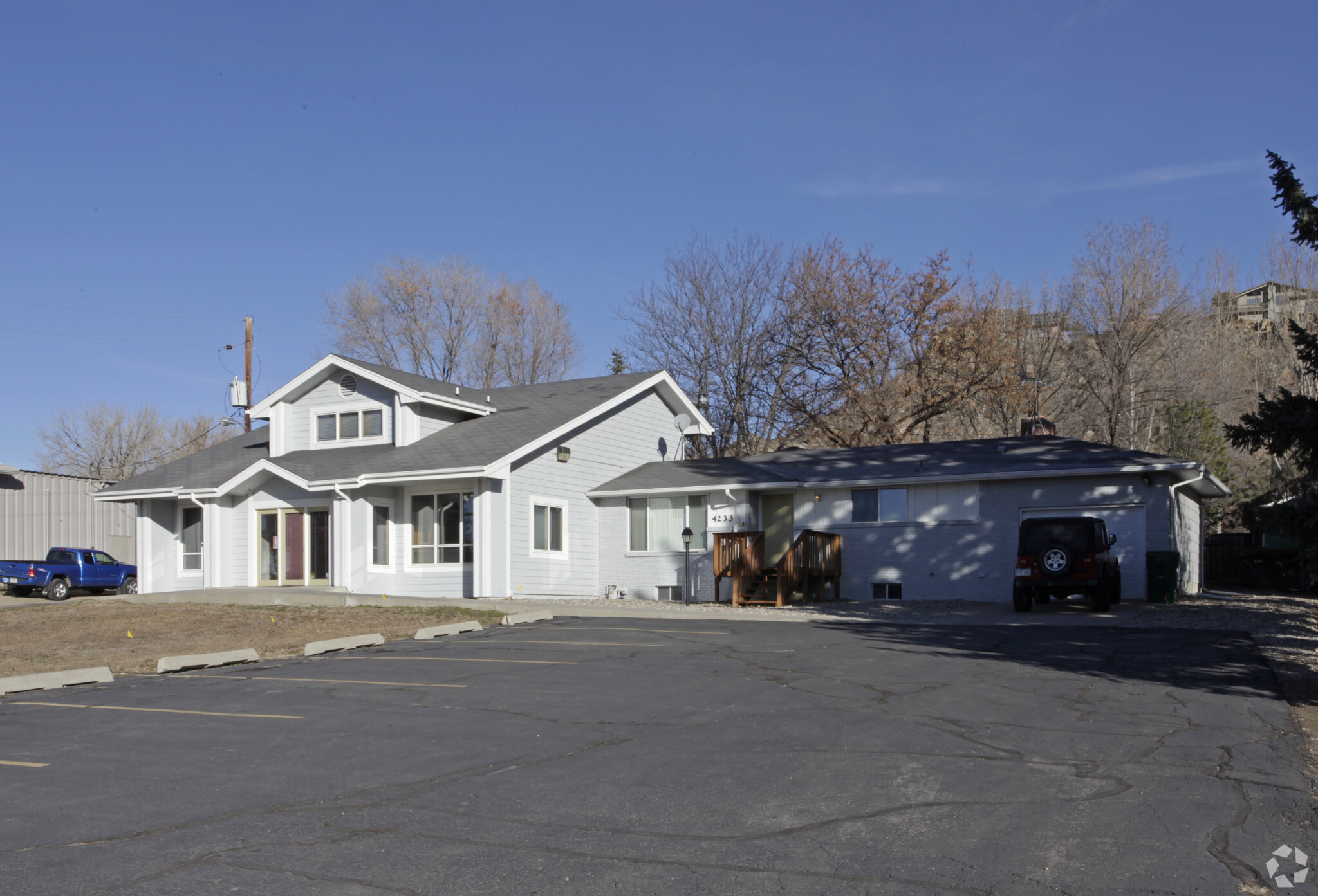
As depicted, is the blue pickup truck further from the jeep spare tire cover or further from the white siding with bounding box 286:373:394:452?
the jeep spare tire cover

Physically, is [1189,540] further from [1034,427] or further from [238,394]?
[238,394]

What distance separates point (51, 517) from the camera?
131 ft

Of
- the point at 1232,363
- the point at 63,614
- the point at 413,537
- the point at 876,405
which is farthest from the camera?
the point at 1232,363

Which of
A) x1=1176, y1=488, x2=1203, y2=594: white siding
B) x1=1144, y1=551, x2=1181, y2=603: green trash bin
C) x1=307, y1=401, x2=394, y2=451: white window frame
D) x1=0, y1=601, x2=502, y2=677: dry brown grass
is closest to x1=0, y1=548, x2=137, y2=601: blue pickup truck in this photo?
x1=307, y1=401, x2=394, y2=451: white window frame

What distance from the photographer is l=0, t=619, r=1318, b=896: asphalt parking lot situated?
5289 millimetres

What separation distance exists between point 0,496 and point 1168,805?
4195 centimetres

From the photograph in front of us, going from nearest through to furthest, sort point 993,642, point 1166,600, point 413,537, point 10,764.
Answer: point 10,764, point 993,642, point 1166,600, point 413,537

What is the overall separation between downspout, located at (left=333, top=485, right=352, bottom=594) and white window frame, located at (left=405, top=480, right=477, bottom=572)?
1226mm

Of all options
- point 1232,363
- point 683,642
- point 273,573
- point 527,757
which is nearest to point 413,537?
point 273,573

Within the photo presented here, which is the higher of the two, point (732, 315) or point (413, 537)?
point (732, 315)

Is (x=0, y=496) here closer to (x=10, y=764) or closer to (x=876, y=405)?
(x=876, y=405)

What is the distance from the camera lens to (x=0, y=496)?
38562mm

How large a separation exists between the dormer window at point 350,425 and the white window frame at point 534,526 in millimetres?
5407

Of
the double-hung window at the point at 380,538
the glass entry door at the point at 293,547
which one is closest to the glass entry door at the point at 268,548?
the glass entry door at the point at 293,547
